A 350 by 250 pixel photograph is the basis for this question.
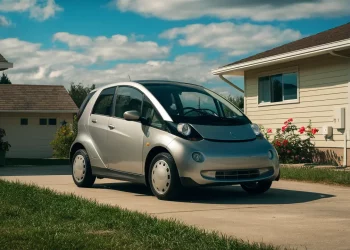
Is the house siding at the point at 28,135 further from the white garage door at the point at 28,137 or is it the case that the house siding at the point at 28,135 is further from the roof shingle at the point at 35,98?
the roof shingle at the point at 35,98

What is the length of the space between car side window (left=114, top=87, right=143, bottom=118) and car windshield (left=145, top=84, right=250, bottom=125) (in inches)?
9.7

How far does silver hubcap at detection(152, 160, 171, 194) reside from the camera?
8.35 meters

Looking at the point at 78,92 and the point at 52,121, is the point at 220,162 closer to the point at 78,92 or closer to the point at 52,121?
the point at 52,121

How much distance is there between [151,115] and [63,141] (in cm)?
2392

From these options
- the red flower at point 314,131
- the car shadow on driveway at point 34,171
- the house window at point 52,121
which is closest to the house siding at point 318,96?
the red flower at point 314,131

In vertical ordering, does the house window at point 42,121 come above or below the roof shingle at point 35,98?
below

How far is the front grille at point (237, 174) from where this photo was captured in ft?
27.4

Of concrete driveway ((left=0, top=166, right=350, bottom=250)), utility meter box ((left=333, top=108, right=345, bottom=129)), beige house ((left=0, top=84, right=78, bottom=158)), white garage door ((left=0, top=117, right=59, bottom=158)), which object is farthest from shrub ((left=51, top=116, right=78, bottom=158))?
concrete driveway ((left=0, top=166, right=350, bottom=250))

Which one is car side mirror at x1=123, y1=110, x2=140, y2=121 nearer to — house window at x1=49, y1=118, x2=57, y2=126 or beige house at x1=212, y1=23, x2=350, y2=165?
beige house at x1=212, y1=23, x2=350, y2=165

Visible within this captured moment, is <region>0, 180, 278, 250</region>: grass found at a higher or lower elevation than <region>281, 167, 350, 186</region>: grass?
lower

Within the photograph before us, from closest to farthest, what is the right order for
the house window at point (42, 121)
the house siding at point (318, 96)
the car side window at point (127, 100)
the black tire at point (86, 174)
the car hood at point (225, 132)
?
the car hood at point (225, 132), the car side window at point (127, 100), the black tire at point (86, 174), the house siding at point (318, 96), the house window at point (42, 121)

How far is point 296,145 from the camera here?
17.3m

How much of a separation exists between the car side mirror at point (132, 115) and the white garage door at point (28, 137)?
26.4 metres

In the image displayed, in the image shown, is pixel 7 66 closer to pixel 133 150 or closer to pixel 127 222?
pixel 133 150
